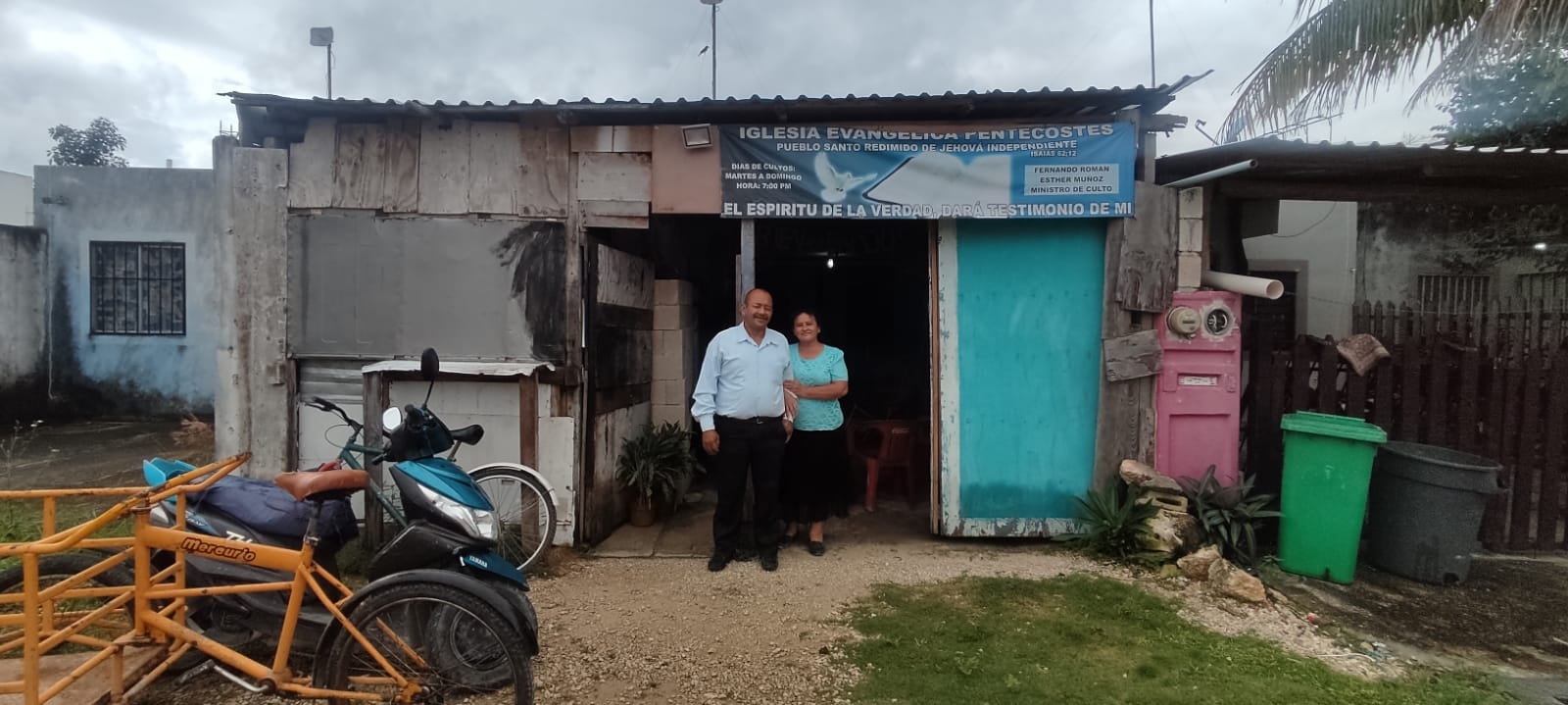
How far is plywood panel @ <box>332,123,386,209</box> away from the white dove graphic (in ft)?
9.81

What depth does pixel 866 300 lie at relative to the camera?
376 inches

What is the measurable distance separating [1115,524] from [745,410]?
2585 mm

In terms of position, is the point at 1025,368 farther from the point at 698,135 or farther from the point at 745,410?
the point at 698,135

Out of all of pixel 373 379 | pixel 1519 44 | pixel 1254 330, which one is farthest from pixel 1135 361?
pixel 373 379

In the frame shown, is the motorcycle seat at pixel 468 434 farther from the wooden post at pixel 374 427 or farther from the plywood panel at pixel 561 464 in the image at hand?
the wooden post at pixel 374 427

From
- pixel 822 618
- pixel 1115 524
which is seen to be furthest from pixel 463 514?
pixel 1115 524

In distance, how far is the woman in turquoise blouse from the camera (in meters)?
5.02

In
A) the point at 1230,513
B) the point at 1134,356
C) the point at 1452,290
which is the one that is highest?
the point at 1452,290

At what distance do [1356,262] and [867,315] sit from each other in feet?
23.6

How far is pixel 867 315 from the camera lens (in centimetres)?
955

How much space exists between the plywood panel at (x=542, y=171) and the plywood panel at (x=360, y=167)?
0.95m

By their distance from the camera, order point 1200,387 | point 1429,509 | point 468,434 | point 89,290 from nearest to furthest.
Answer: point 468,434
point 1429,509
point 1200,387
point 89,290

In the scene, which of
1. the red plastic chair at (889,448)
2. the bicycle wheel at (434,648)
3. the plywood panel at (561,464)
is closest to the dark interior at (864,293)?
the red plastic chair at (889,448)

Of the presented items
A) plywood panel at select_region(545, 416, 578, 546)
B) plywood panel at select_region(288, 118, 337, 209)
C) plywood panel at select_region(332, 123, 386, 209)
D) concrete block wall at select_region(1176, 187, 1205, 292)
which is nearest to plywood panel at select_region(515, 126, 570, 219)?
plywood panel at select_region(332, 123, 386, 209)
